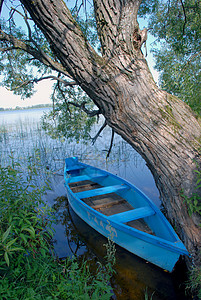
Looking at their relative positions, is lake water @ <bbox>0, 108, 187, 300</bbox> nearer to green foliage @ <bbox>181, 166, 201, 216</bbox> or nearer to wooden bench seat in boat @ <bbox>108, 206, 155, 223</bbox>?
wooden bench seat in boat @ <bbox>108, 206, 155, 223</bbox>

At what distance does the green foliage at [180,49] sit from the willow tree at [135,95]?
0.70 meters

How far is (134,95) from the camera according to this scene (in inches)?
102

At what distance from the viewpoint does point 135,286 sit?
9.00 feet

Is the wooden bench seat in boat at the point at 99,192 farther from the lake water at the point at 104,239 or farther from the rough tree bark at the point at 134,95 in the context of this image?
the rough tree bark at the point at 134,95

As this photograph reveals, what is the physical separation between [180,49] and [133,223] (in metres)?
3.89

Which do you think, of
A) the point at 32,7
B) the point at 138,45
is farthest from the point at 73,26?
the point at 138,45

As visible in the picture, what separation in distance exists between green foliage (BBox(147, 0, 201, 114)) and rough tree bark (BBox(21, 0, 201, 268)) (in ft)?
2.34

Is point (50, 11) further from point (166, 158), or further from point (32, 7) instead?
point (166, 158)

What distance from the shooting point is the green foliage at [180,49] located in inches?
126

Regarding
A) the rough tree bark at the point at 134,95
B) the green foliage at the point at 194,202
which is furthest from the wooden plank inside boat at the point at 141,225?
the green foliage at the point at 194,202

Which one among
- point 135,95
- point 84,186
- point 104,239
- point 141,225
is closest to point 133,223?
point 141,225

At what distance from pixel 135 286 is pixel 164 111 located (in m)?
2.53

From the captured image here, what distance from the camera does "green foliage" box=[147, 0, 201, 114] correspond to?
3205mm

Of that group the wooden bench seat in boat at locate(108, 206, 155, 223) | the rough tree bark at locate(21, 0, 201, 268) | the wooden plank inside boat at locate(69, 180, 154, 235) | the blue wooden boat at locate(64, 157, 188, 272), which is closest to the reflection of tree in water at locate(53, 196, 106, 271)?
the blue wooden boat at locate(64, 157, 188, 272)
